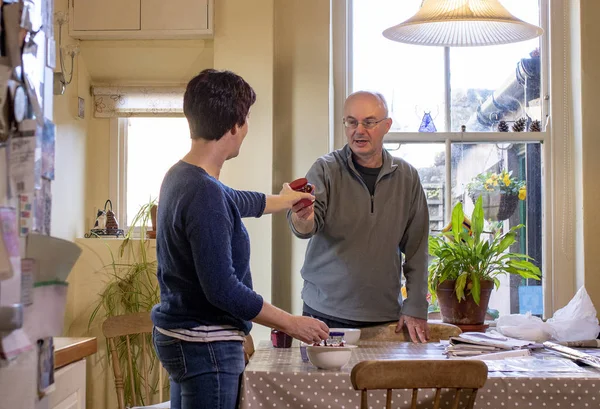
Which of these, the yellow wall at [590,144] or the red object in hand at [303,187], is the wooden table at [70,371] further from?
the yellow wall at [590,144]

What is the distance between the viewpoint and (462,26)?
270 centimetres

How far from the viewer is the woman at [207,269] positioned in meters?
1.58

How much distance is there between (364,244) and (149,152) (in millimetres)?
1519

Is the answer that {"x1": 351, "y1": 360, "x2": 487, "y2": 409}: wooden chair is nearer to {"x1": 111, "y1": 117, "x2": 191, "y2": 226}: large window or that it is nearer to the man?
the man

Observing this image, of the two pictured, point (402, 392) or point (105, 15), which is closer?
point (402, 392)

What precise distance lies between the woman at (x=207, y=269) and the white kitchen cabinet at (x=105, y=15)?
186 cm

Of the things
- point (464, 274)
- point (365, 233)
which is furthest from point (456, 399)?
point (464, 274)

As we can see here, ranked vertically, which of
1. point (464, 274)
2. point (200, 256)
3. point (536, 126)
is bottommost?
point (464, 274)

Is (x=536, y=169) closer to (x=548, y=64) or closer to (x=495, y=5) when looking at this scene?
(x=548, y=64)

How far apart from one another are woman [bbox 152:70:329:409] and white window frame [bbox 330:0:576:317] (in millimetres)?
Result: 1929

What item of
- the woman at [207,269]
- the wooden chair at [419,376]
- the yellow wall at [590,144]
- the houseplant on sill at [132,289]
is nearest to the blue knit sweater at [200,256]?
the woman at [207,269]

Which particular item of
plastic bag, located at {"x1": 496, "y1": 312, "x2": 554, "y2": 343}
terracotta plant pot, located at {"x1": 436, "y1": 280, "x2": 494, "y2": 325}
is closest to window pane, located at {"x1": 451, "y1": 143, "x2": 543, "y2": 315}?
terracotta plant pot, located at {"x1": 436, "y1": 280, "x2": 494, "y2": 325}

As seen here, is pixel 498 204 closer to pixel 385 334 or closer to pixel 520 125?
pixel 520 125

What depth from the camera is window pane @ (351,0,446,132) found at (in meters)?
3.81
